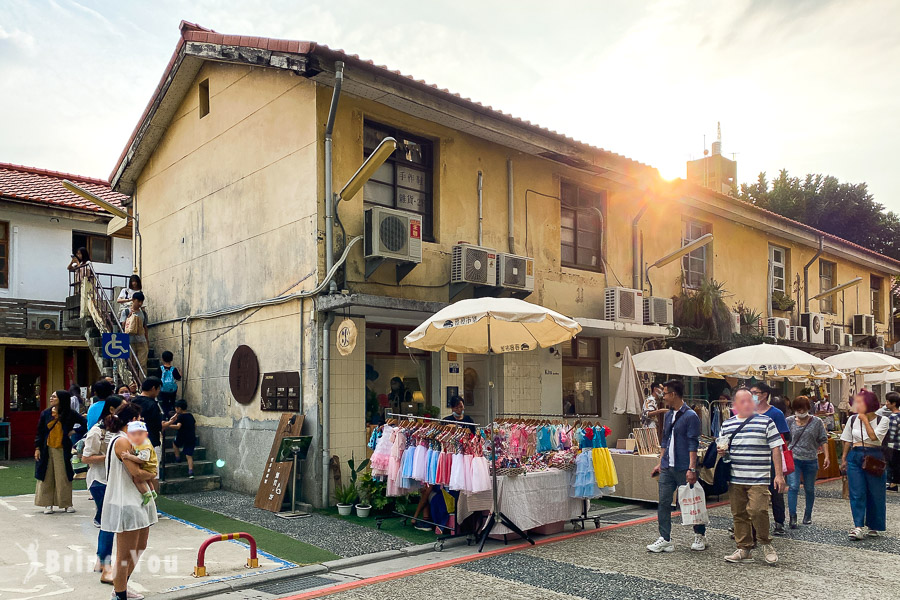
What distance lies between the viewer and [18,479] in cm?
1358

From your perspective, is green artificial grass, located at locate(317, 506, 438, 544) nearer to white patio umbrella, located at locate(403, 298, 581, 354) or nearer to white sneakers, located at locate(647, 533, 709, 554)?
white patio umbrella, located at locate(403, 298, 581, 354)

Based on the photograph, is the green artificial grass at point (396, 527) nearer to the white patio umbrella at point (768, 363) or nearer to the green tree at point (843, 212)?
the white patio umbrella at point (768, 363)

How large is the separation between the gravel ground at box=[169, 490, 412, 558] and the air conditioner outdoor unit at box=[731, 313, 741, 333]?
11501mm

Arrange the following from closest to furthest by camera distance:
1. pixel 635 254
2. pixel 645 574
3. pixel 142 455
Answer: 1. pixel 142 455
2. pixel 645 574
3. pixel 635 254

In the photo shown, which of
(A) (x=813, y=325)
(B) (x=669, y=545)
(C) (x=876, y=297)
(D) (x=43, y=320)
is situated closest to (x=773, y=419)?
(B) (x=669, y=545)

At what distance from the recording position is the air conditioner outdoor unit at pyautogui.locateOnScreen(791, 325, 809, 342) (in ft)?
64.1

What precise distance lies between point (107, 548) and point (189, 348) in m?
7.36

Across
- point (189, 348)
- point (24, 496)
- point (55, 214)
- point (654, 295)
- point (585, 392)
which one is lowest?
point (24, 496)

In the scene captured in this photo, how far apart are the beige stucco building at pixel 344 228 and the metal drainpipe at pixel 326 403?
3 cm

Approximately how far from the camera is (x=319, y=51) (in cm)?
975

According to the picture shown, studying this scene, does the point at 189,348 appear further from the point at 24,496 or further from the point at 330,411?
the point at 330,411

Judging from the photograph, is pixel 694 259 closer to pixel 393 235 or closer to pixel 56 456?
pixel 393 235

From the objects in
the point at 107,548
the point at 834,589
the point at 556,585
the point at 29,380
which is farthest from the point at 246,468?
the point at 29,380

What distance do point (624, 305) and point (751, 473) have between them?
7.07 metres
